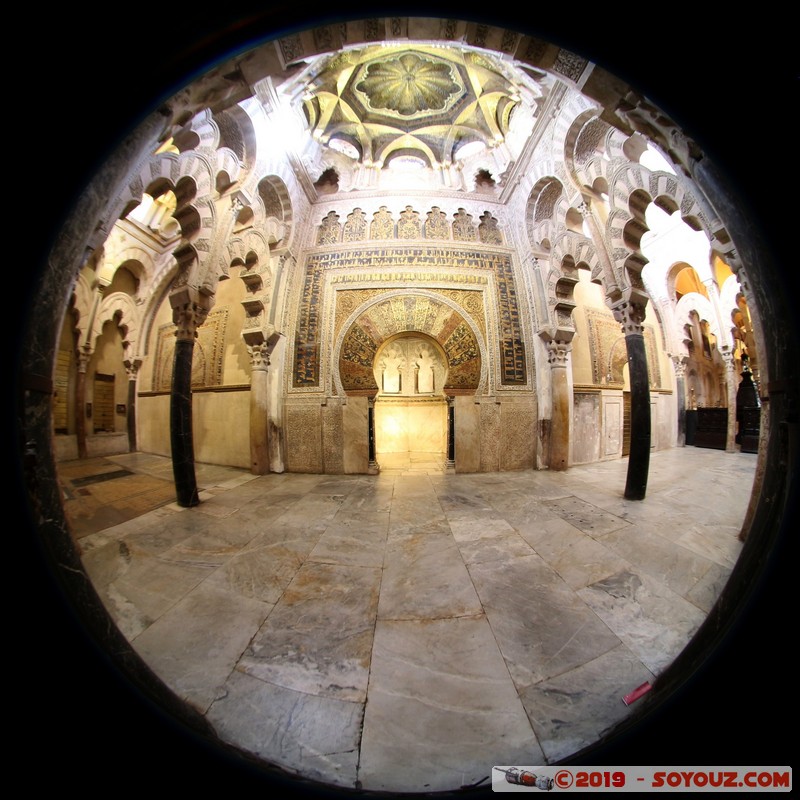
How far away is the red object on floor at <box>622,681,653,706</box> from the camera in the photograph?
94cm

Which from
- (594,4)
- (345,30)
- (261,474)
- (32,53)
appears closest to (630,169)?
(345,30)

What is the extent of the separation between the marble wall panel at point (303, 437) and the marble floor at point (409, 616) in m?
1.81

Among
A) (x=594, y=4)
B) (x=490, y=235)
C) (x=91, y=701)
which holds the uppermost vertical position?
(x=490, y=235)

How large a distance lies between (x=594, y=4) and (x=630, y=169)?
3655 mm

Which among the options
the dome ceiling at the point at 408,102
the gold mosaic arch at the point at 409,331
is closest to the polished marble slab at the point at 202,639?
the gold mosaic arch at the point at 409,331

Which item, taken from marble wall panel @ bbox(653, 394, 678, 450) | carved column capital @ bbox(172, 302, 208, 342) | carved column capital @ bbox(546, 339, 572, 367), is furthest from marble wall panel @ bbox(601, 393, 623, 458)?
carved column capital @ bbox(172, 302, 208, 342)

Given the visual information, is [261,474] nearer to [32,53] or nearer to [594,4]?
[32,53]

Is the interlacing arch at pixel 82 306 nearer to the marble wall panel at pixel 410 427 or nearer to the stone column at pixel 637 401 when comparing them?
the marble wall panel at pixel 410 427

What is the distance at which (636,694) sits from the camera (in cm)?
95

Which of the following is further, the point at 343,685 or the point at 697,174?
the point at 697,174

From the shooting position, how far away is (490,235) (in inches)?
216

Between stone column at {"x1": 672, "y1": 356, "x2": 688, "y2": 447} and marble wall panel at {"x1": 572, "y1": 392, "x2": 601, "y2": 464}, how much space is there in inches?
123

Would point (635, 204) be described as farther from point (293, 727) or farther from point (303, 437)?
point (303, 437)

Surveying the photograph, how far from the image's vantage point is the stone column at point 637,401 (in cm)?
316
